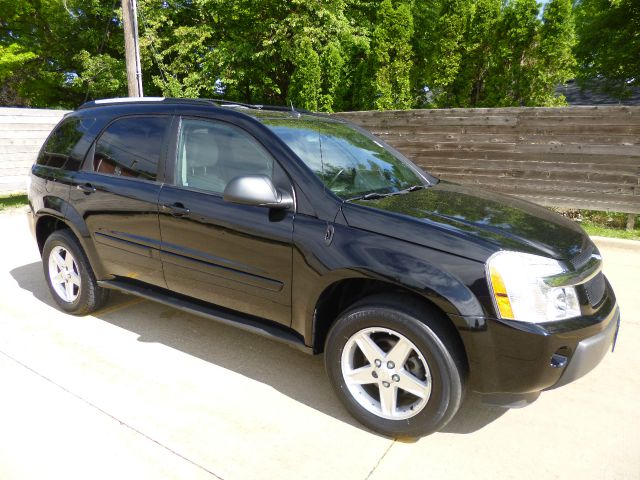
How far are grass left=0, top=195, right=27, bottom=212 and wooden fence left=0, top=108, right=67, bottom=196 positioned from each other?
9.9 inches

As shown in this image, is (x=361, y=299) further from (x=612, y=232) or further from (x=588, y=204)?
(x=588, y=204)

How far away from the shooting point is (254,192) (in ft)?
8.79

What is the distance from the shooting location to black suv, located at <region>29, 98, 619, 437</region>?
2.29 metres

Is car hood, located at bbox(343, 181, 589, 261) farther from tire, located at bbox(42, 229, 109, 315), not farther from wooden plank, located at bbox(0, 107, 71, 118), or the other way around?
wooden plank, located at bbox(0, 107, 71, 118)

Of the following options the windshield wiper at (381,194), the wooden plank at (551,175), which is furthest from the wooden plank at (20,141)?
the windshield wiper at (381,194)

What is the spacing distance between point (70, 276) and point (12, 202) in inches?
303

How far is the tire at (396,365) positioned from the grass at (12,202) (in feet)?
31.3

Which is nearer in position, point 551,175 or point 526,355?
point 526,355

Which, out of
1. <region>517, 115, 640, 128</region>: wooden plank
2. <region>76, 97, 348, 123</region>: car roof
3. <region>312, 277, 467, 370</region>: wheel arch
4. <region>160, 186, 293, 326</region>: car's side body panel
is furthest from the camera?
<region>517, 115, 640, 128</region>: wooden plank

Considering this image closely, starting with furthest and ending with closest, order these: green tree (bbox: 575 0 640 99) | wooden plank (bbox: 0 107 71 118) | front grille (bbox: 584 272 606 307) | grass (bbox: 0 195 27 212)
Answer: green tree (bbox: 575 0 640 99), grass (bbox: 0 195 27 212), wooden plank (bbox: 0 107 71 118), front grille (bbox: 584 272 606 307)

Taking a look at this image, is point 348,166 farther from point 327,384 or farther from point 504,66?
point 504,66

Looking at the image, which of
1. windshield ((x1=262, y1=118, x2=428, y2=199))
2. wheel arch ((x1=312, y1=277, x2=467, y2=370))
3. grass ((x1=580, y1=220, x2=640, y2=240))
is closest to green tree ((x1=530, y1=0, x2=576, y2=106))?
grass ((x1=580, y1=220, x2=640, y2=240))

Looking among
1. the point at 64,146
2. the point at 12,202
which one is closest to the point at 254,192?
the point at 64,146

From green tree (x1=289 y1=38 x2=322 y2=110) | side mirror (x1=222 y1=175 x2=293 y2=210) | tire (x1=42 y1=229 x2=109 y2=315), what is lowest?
tire (x1=42 y1=229 x2=109 y2=315)
